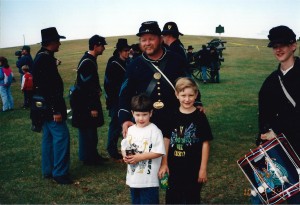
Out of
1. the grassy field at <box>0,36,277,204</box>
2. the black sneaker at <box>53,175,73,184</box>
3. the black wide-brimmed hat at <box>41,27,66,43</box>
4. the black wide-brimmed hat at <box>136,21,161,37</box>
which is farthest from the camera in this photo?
the black sneaker at <box>53,175,73,184</box>

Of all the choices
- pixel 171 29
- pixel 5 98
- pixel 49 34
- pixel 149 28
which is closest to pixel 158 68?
pixel 149 28

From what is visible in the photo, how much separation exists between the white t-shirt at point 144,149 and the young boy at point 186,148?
0.34 ft

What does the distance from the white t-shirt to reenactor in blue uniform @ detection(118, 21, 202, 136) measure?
0.65ft

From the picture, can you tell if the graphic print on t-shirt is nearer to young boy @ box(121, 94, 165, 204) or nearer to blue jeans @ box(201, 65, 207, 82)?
young boy @ box(121, 94, 165, 204)

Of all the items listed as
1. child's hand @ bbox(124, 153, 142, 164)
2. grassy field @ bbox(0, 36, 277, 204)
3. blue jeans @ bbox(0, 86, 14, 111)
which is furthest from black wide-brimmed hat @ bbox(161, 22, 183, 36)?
blue jeans @ bbox(0, 86, 14, 111)

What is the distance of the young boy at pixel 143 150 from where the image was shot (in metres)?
3.45

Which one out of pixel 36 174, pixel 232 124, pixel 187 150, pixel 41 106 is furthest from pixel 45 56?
pixel 232 124

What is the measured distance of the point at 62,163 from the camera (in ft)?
18.4

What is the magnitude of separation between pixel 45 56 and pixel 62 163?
1721 millimetres

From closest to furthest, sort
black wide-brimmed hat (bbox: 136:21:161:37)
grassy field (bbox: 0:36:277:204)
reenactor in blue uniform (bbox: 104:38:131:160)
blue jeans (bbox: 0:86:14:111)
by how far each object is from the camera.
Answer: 1. black wide-brimmed hat (bbox: 136:21:161:37)
2. grassy field (bbox: 0:36:277:204)
3. reenactor in blue uniform (bbox: 104:38:131:160)
4. blue jeans (bbox: 0:86:14:111)

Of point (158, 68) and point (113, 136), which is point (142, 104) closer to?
point (158, 68)

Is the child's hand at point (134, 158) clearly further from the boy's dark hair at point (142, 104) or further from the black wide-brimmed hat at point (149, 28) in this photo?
the black wide-brimmed hat at point (149, 28)

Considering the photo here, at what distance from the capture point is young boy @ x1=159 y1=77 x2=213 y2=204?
3441 millimetres

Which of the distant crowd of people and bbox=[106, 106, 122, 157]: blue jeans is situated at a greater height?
the distant crowd of people
